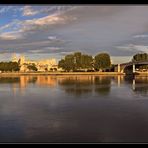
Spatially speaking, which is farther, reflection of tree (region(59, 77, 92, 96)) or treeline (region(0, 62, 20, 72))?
treeline (region(0, 62, 20, 72))

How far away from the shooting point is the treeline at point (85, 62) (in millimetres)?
43219

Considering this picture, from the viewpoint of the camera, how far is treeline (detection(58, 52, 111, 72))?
4322 cm

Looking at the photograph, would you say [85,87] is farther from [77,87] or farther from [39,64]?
[39,64]

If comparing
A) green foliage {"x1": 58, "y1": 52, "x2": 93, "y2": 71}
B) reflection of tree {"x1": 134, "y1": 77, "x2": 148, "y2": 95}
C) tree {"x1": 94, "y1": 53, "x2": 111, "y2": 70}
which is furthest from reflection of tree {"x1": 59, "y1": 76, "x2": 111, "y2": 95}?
green foliage {"x1": 58, "y1": 52, "x2": 93, "y2": 71}

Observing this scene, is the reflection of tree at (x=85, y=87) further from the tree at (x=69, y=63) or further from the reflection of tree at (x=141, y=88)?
the tree at (x=69, y=63)

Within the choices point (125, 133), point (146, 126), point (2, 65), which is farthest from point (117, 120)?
point (2, 65)

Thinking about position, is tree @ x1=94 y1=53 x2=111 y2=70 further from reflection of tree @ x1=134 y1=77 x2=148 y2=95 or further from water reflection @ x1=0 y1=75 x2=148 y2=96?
reflection of tree @ x1=134 y1=77 x2=148 y2=95

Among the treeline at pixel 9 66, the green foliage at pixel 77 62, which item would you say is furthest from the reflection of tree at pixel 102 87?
the treeline at pixel 9 66

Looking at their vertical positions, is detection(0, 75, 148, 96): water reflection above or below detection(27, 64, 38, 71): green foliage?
below

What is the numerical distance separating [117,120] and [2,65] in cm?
4702

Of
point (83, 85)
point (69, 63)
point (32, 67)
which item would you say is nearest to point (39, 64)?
point (32, 67)
